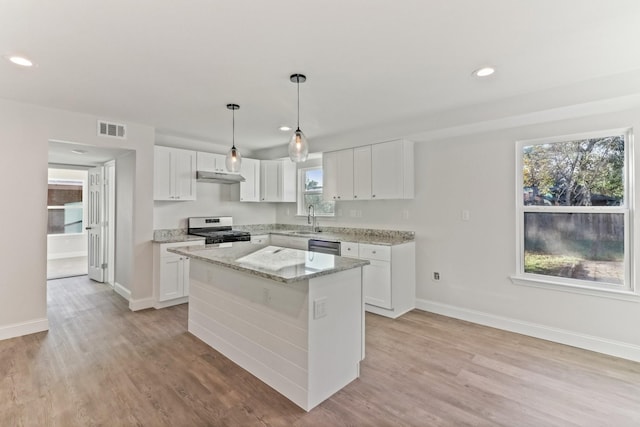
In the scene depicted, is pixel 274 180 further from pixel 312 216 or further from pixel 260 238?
pixel 260 238

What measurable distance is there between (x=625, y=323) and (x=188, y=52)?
4.39 metres

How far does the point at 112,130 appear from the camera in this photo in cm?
392

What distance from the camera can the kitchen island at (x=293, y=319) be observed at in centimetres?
213

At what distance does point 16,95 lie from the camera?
3109 mm

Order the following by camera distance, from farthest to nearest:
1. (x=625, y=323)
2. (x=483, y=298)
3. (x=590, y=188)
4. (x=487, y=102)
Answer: (x=483, y=298), (x=487, y=102), (x=590, y=188), (x=625, y=323)

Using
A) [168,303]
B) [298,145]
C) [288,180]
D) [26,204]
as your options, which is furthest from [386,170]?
[26,204]

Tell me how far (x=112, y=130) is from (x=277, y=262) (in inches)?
122

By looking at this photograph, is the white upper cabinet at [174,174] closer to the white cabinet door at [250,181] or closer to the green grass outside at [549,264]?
the white cabinet door at [250,181]

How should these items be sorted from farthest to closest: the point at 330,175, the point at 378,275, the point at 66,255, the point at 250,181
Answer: the point at 66,255 < the point at 250,181 < the point at 330,175 < the point at 378,275

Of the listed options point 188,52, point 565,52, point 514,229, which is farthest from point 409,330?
point 188,52

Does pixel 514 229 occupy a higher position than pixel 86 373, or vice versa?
pixel 514 229

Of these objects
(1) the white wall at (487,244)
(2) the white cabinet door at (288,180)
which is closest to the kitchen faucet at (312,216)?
(2) the white cabinet door at (288,180)

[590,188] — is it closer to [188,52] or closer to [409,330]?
[409,330]

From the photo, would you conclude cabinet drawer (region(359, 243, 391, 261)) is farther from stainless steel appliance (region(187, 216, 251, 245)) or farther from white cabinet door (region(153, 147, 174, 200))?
white cabinet door (region(153, 147, 174, 200))
